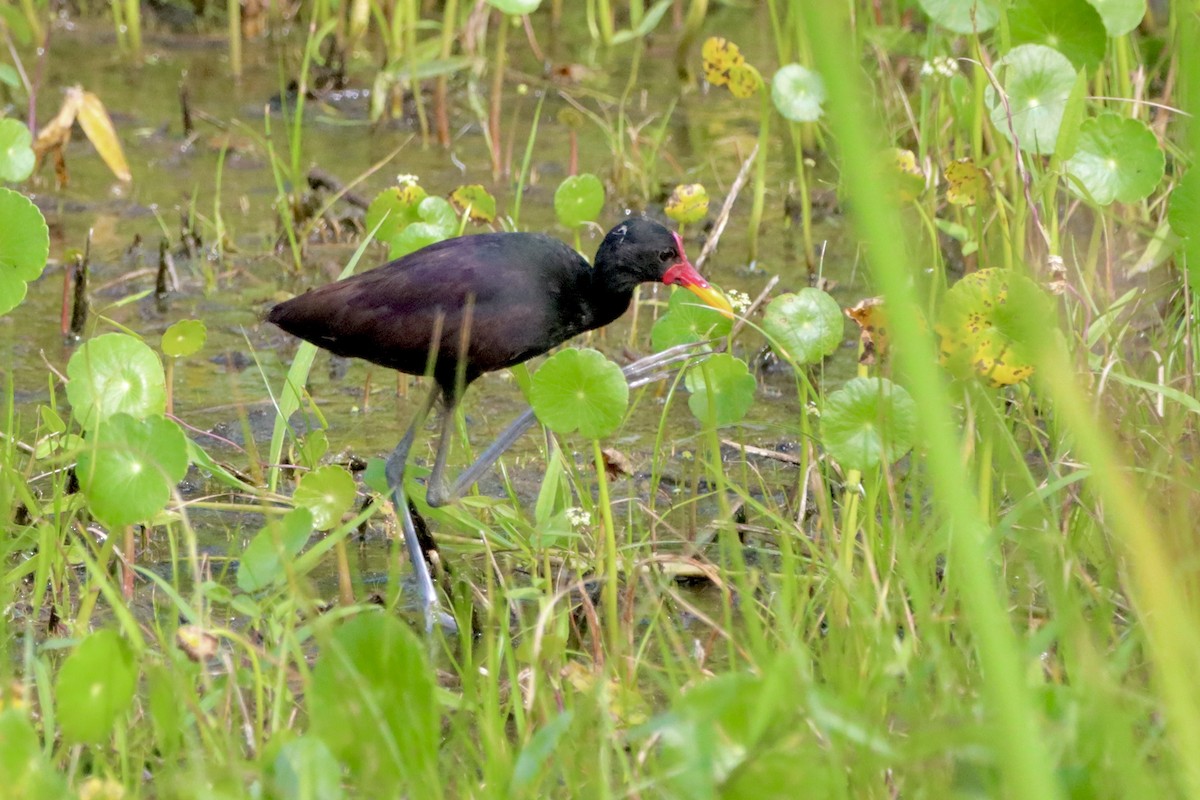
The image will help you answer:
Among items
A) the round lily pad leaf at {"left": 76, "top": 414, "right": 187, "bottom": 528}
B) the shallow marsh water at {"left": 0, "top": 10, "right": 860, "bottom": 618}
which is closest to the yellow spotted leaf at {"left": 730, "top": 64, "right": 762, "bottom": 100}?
the shallow marsh water at {"left": 0, "top": 10, "right": 860, "bottom": 618}

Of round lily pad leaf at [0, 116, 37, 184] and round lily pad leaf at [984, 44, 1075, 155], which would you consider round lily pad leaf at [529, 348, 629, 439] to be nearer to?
round lily pad leaf at [984, 44, 1075, 155]

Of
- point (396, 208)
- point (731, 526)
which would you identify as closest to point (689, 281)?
point (396, 208)

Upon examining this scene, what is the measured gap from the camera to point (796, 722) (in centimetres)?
187

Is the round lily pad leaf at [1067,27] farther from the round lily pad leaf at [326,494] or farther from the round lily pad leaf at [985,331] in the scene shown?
the round lily pad leaf at [326,494]

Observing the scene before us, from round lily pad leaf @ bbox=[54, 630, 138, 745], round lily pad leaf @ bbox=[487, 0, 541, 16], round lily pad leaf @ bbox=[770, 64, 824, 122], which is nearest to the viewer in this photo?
round lily pad leaf @ bbox=[54, 630, 138, 745]

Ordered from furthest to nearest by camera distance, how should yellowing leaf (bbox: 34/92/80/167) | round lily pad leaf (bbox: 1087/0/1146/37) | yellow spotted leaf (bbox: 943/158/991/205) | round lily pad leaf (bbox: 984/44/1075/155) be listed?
yellowing leaf (bbox: 34/92/80/167) < round lily pad leaf (bbox: 1087/0/1146/37) < round lily pad leaf (bbox: 984/44/1075/155) < yellow spotted leaf (bbox: 943/158/991/205)

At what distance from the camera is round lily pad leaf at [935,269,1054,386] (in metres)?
2.56

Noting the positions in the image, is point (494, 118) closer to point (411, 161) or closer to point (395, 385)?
point (411, 161)

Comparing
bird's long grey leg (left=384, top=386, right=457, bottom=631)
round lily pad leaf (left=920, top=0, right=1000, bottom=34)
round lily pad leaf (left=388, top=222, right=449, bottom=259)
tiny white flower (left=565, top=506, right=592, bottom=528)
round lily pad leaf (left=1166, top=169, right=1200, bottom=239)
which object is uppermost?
round lily pad leaf (left=920, top=0, right=1000, bottom=34)

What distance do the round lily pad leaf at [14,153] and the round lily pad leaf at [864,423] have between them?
7.14ft

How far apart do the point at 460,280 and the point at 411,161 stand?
2.55 m

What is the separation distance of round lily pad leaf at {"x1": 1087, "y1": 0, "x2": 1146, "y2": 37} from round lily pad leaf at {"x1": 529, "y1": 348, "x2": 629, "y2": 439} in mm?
1601

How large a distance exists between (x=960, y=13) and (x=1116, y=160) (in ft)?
2.18

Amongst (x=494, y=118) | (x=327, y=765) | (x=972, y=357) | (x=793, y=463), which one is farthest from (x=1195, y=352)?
(x=494, y=118)
